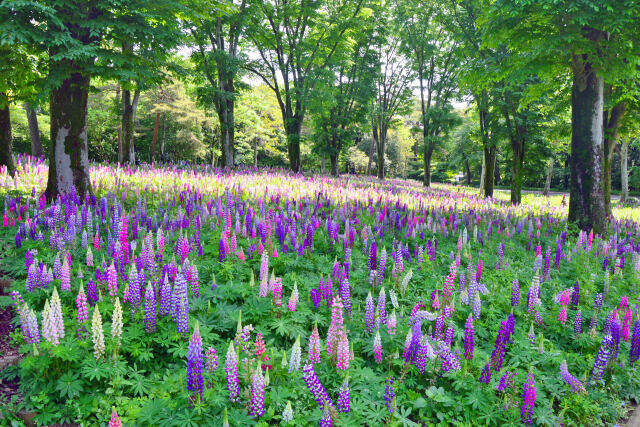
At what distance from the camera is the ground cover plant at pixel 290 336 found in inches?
114

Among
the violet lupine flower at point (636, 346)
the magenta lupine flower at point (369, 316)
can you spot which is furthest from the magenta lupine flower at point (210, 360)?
the violet lupine flower at point (636, 346)

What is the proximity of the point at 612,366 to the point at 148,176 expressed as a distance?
12.1 meters

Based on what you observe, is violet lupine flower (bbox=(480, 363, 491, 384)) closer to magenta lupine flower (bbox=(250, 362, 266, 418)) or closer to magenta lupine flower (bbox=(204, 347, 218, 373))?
magenta lupine flower (bbox=(250, 362, 266, 418))

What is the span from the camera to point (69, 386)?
288 cm

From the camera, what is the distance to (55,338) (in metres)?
2.96

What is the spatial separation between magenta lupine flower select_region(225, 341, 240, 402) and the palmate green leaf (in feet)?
3.90

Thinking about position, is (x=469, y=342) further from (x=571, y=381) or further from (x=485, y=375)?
(x=571, y=381)

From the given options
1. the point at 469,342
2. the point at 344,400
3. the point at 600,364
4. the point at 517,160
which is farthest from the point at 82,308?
the point at 517,160

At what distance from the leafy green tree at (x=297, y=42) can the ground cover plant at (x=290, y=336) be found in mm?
16854

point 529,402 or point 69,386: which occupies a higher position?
point 69,386

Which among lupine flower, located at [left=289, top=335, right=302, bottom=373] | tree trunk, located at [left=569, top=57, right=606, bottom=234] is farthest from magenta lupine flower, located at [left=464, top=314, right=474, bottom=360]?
tree trunk, located at [left=569, top=57, right=606, bottom=234]

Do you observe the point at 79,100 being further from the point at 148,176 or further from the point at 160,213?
the point at 148,176

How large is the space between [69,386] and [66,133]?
266 inches

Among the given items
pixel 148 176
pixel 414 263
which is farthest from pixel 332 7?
pixel 414 263
